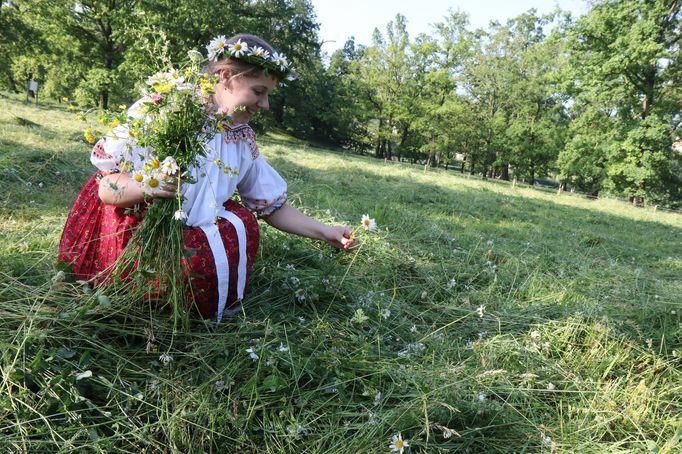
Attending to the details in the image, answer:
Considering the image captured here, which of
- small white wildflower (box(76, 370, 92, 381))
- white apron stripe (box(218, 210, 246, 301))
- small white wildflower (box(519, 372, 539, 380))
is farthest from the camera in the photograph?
white apron stripe (box(218, 210, 246, 301))

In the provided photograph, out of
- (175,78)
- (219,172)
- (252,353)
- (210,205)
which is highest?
(175,78)

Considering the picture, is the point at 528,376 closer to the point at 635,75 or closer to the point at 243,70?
the point at 243,70

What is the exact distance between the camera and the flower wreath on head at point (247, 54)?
182cm

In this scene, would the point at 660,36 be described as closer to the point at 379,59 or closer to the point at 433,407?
Answer: the point at 379,59

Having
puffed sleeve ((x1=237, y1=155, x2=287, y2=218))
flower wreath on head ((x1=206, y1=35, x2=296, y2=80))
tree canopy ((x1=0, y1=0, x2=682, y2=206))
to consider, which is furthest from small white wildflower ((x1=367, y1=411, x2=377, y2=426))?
tree canopy ((x1=0, y1=0, x2=682, y2=206))

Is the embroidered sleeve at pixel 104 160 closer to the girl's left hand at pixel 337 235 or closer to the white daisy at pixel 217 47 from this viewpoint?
the white daisy at pixel 217 47

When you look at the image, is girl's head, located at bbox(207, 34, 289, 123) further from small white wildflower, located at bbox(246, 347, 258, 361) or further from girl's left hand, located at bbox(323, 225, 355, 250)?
small white wildflower, located at bbox(246, 347, 258, 361)

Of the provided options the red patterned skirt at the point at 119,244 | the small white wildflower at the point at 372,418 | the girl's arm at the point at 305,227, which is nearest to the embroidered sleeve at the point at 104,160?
the red patterned skirt at the point at 119,244

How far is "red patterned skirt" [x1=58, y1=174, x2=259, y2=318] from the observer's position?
1.83 m

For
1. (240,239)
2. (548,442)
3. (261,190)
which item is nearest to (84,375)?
(240,239)

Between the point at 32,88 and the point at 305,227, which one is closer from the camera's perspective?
the point at 305,227

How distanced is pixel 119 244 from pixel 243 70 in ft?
3.19

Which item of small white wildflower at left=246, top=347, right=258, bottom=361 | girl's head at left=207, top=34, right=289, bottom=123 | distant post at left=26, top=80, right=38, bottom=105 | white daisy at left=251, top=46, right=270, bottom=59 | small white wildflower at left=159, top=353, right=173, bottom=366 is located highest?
distant post at left=26, top=80, right=38, bottom=105

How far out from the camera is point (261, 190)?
7.85ft
